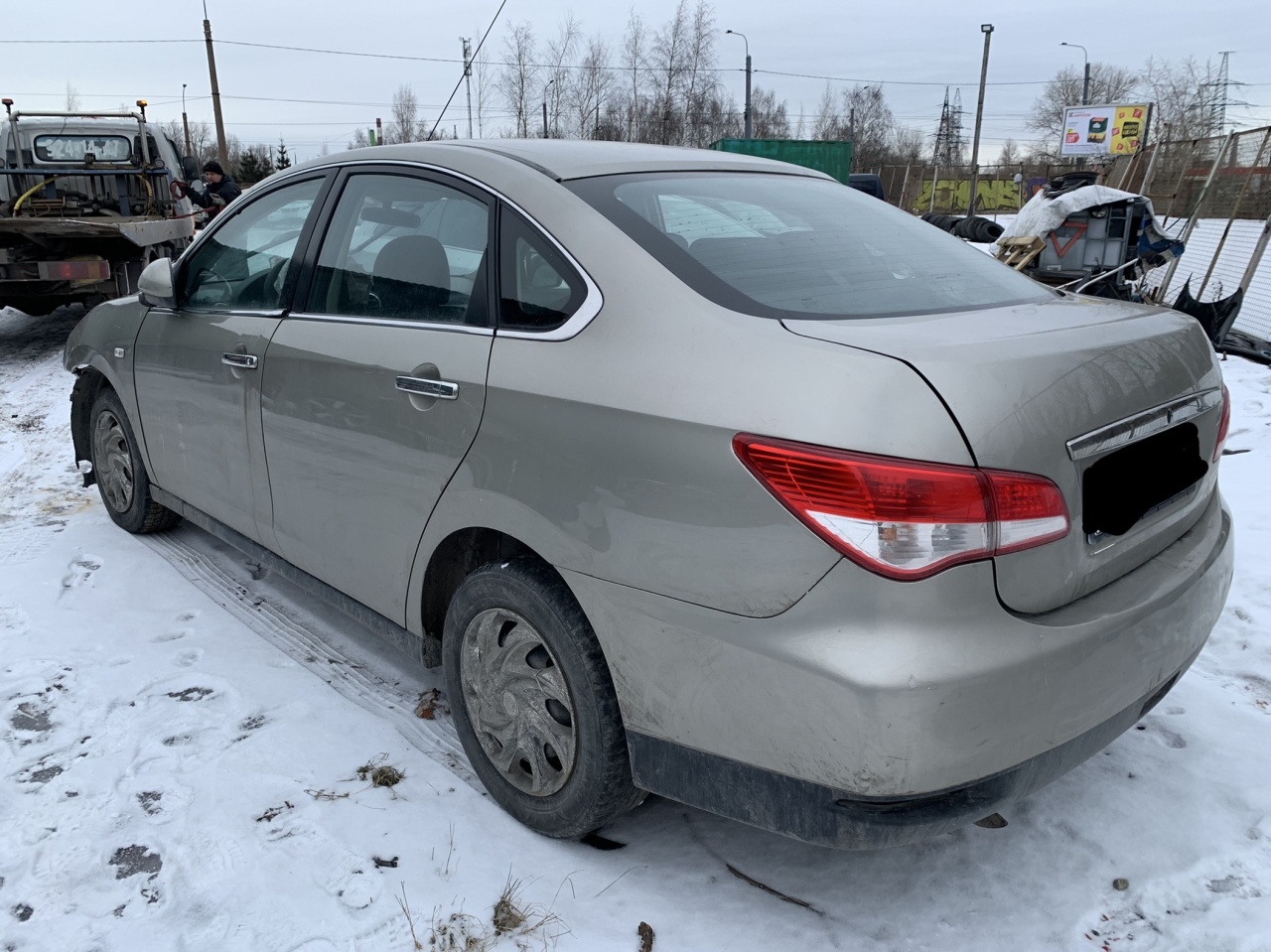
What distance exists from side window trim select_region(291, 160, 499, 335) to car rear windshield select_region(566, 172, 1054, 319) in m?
0.26

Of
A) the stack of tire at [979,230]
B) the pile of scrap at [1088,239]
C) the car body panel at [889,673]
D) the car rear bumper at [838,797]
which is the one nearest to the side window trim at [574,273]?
the car body panel at [889,673]

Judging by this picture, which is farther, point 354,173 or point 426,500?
point 354,173

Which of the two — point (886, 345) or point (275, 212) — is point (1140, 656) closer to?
point (886, 345)

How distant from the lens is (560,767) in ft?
7.84

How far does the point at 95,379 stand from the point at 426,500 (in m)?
2.99

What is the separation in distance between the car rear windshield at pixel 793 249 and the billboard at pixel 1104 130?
4963 centimetres

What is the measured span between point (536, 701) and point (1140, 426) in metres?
1.50

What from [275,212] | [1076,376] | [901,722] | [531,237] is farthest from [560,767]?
[275,212]

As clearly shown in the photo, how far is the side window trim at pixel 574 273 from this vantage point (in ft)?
7.22

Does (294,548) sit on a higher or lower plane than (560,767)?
higher

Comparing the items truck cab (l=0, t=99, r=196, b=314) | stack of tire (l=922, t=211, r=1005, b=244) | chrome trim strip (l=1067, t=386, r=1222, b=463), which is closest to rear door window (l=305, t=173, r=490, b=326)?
chrome trim strip (l=1067, t=386, r=1222, b=463)

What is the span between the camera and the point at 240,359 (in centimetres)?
329

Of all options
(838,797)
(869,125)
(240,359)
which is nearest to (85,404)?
(240,359)

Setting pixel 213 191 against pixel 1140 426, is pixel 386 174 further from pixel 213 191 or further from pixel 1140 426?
pixel 213 191
